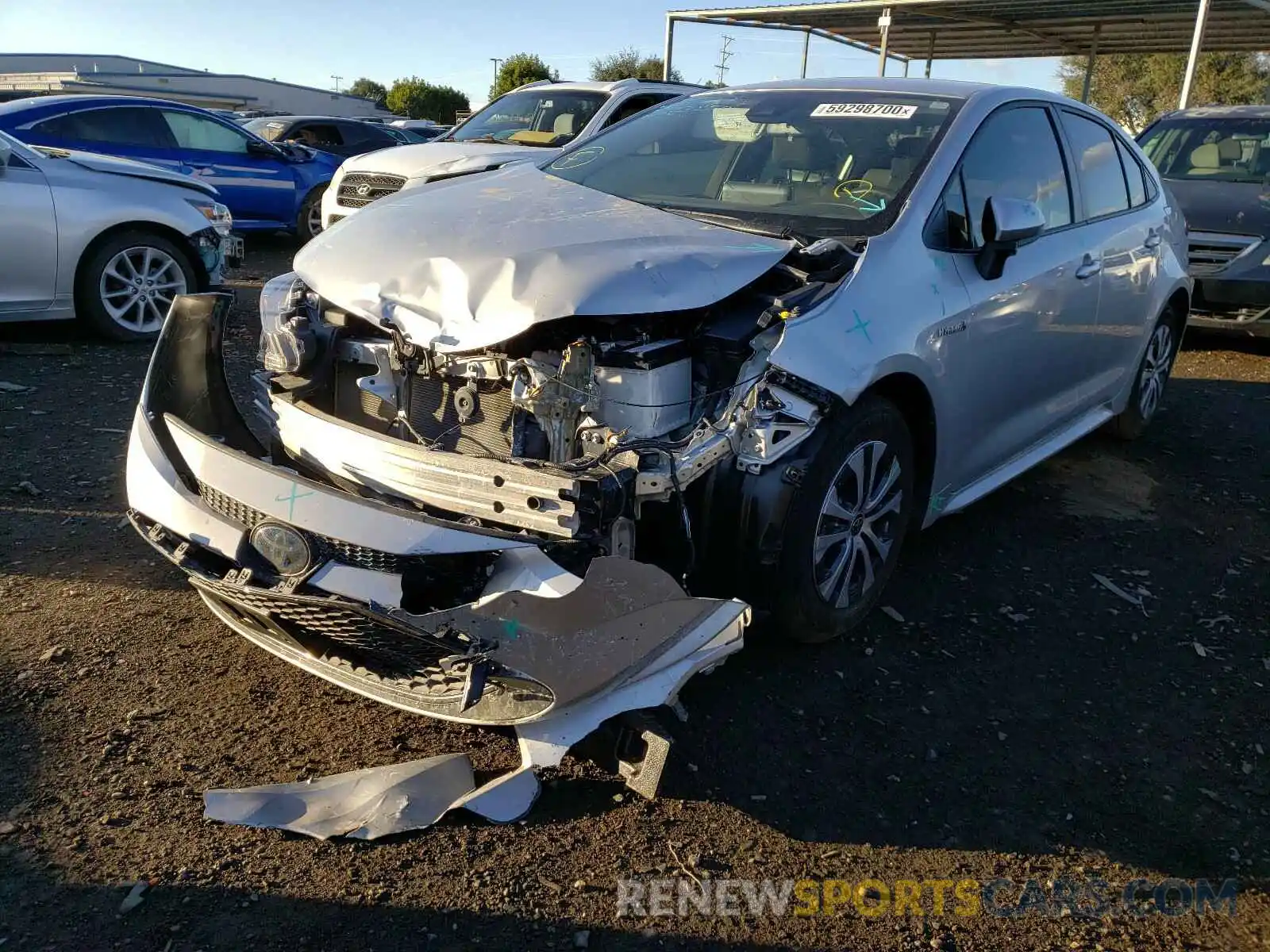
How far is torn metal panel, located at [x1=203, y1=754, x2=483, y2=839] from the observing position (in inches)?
101

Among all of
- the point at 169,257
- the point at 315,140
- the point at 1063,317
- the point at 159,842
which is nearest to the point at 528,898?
the point at 159,842

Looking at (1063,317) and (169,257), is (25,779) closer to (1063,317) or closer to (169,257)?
(1063,317)

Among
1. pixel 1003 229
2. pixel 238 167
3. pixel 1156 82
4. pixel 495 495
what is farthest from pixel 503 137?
pixel 1156 82

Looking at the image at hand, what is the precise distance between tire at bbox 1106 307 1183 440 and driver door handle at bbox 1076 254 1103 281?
123cm

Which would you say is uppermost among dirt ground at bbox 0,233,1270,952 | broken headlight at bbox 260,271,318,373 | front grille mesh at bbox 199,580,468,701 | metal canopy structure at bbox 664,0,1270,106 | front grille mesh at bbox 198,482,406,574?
metal canopy structure at bbox 664,0,1270,106

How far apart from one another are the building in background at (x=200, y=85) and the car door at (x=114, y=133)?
3096cm

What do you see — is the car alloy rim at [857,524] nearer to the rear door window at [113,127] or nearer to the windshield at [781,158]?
the windshield at [781,158]

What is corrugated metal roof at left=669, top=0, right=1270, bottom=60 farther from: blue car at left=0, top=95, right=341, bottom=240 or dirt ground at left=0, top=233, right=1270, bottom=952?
dirt ground at left=0, top=233, right=1270, bottom=952

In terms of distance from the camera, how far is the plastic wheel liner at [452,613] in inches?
98.2

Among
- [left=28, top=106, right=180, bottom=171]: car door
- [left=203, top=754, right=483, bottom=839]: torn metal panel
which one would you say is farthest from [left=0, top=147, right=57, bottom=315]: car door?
[left=203, top=754, right=483, bottom=839]: torn metal panel

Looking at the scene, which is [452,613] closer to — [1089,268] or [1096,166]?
[1089,268]

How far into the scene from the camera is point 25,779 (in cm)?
269

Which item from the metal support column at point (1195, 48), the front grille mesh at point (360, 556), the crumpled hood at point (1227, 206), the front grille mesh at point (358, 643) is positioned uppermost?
the metal support column at point (1195, 48)

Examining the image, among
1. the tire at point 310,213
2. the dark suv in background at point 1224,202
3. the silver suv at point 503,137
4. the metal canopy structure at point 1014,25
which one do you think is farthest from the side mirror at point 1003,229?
the metal canopy structure at point 1014,25
